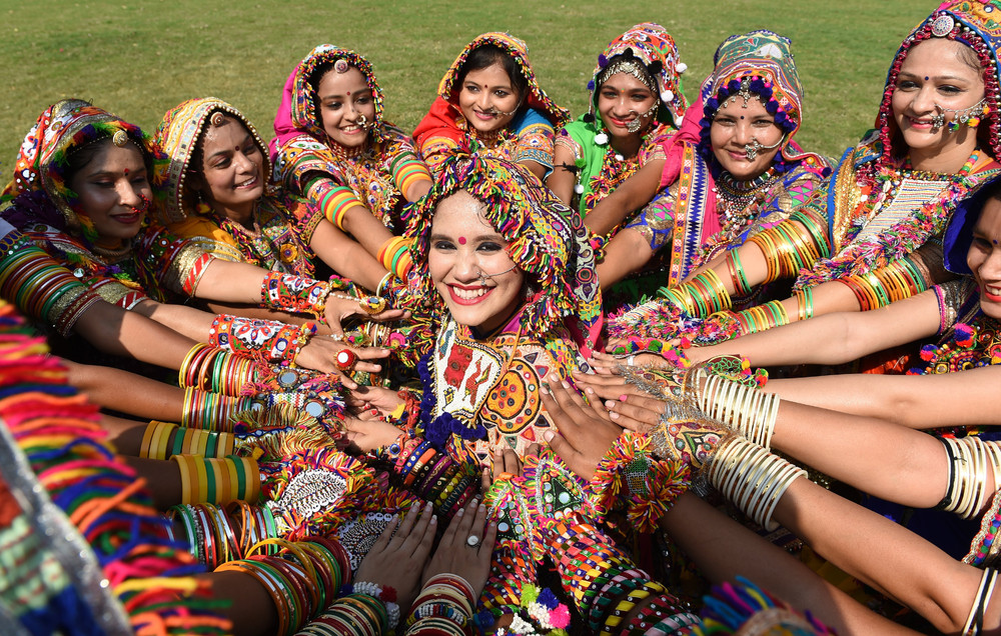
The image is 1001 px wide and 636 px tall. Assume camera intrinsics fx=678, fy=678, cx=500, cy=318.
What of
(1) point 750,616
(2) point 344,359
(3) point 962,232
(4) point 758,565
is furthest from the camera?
(2) point 344,359

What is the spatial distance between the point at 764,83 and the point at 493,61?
7.34 ft

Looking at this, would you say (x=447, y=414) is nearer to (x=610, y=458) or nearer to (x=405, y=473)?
(x=405, y=473)

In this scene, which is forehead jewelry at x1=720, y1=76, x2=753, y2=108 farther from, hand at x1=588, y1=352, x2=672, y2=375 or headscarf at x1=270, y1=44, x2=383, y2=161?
headscarf at x1=270, y1=44, x2=383, y2=161

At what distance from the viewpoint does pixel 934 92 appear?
3885 millimetres

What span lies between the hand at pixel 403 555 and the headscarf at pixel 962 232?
288 centimetres

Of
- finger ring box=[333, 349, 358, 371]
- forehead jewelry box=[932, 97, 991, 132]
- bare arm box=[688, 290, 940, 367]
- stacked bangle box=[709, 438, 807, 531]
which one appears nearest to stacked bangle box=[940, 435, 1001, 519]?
stacked bangle box=[709, 438, 807, 531]

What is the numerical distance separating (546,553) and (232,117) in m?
3.64

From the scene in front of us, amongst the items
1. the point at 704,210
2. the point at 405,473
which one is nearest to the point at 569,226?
the point at 405,473

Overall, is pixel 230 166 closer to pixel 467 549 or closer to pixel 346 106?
pixel 346 106

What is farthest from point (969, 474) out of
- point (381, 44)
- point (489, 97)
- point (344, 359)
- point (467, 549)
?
point (381, 44)

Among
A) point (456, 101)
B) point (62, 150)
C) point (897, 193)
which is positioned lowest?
point (62, 150)

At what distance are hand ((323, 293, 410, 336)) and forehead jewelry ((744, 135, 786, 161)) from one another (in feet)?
8.33

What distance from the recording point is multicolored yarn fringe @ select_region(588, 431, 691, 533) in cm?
280

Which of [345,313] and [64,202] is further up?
[64,202]
